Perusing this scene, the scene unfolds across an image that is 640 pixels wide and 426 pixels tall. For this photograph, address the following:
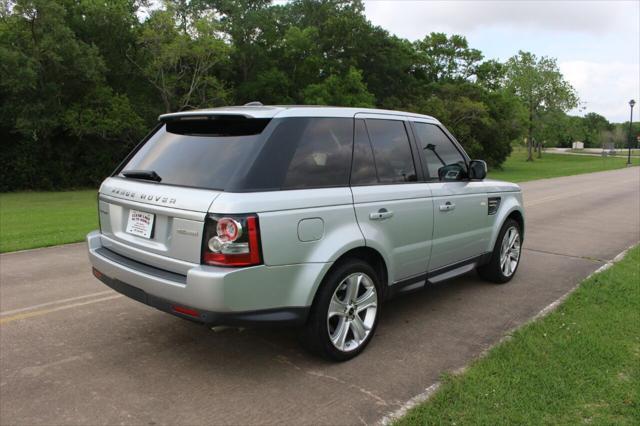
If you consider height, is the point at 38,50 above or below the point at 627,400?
above

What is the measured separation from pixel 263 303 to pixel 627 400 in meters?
2.45

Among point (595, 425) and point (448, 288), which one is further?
point (448, 288)

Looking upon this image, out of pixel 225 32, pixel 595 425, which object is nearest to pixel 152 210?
pixel 595 425

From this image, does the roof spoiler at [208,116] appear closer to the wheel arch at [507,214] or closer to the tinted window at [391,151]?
the tinted window at [391,151]

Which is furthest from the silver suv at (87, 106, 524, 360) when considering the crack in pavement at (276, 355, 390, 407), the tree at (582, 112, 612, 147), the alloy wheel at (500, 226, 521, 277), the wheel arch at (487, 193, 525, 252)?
the tree at (582, 112, 612, 147)

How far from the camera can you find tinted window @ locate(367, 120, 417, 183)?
4.45 metres

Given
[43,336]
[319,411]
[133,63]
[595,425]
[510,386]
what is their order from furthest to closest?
[133,63], [43,336], [510,386], [319,411], [595,425]

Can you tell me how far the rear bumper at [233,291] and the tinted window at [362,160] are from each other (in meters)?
0.87

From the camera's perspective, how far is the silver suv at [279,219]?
339 cm

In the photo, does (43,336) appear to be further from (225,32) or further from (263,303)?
(225,32)

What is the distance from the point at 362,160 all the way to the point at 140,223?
180 cm

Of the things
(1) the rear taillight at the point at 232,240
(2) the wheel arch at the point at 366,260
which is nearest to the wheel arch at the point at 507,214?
(2) the wheel arch at the point at 366,260

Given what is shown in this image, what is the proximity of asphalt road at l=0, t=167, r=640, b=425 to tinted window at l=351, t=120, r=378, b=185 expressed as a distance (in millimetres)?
1407

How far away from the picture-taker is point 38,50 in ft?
93.6
